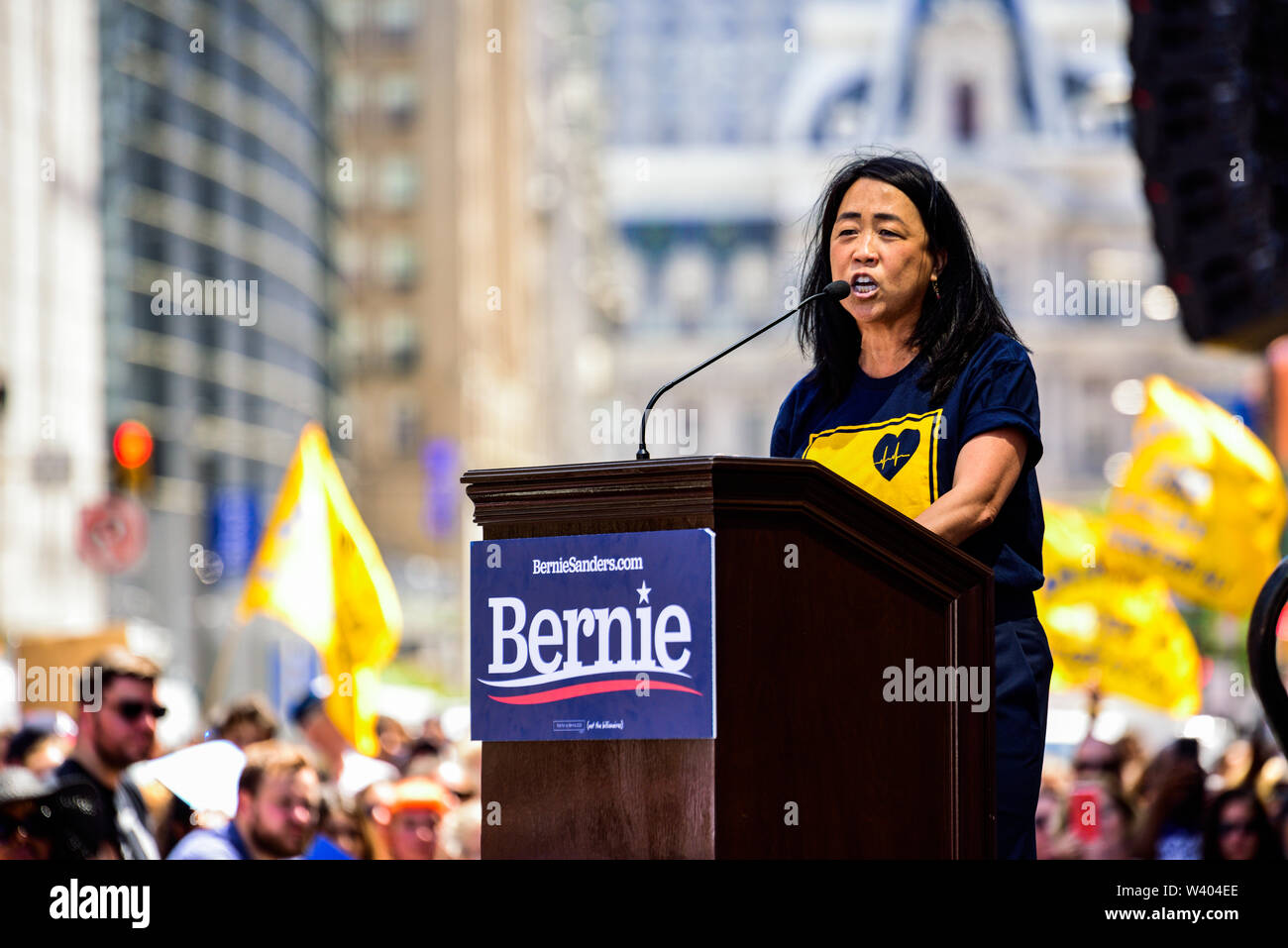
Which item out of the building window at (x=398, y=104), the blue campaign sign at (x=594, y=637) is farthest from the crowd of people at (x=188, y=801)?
the building window at (x=398, y=104)

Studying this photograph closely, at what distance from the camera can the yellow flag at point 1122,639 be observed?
12289 millimetres

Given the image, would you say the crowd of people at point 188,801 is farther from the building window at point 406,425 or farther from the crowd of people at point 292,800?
the building window at point 406,425

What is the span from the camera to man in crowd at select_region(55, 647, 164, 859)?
636 centimetres

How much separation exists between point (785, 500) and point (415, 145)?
7980 centimetres

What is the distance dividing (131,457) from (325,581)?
8585 millimetres

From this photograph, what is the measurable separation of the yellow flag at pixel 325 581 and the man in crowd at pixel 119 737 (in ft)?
14.6

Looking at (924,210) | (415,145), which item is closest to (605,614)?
(924,210)

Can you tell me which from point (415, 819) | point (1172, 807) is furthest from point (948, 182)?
point (415, 819)

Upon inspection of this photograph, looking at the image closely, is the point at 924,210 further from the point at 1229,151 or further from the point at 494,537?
the point at 1229,151

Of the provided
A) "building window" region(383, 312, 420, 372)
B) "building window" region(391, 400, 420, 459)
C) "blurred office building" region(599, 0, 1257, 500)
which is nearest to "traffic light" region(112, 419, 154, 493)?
"blurred office building" region(599, 0, 1257, 500)

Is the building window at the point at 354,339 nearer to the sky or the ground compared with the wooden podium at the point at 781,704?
Answer: nearer to the sky

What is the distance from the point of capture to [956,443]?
155 inches

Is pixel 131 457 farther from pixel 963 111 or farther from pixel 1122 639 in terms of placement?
pixel 963 111
